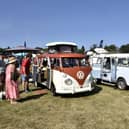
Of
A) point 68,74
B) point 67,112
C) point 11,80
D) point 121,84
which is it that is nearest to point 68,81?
point 68,74

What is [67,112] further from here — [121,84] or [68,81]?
[121,84]

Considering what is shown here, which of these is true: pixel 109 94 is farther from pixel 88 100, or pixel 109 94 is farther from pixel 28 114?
pixel 28 114

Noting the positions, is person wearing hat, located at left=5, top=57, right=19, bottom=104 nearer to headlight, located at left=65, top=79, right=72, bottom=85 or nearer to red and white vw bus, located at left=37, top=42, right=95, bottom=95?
red and white vw bus, located at left=37, top=42, right=95, bottom=95

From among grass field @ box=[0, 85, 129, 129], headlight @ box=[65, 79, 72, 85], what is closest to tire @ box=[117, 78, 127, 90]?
grass field @ box=[0, 85, 129, 129]

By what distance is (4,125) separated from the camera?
7.00 meters

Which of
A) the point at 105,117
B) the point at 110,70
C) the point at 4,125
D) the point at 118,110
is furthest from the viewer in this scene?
the point at 110,70

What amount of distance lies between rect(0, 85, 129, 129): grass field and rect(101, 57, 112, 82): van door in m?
2.41

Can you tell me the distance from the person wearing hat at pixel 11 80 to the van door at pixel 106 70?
601cm

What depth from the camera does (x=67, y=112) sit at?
8.25 metres

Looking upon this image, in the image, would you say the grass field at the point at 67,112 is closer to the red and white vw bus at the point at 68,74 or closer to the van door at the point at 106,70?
the red and white vw bus at the point at 68,74

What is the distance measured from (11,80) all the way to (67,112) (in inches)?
99.9

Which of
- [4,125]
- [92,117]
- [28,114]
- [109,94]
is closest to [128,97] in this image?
[109,94]

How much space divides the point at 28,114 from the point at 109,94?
15.5ft

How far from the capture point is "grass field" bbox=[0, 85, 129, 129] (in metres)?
6.98
